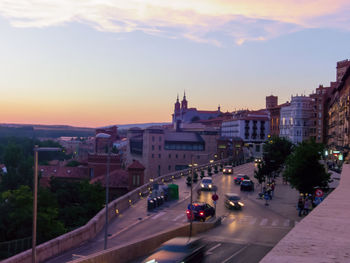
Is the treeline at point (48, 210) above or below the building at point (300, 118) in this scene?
below

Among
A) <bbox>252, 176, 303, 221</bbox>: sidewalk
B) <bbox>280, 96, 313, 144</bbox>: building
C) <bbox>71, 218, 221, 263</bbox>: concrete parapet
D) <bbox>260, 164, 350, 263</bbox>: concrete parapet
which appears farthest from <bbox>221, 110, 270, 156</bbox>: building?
<bbox>260, 164, 350, 263</bbox>: concrete parapet

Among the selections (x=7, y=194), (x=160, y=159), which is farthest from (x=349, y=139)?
(x=160, y=159)

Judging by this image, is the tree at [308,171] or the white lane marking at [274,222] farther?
the tree at [308,171]

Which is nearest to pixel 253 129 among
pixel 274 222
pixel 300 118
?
pixel 300 118

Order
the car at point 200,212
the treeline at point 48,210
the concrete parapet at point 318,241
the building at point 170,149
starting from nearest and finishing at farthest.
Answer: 1. the concrete parapet at point 318,241
2. the car at point 200,212
3. the treeline at point 48,210
4. the building at point 170,149

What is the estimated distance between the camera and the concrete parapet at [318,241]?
32.0 feet

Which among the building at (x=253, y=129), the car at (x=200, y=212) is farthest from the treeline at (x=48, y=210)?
the building at (x=253, y=129)

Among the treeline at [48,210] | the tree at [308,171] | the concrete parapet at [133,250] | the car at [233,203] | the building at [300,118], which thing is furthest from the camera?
the building at [300,118]

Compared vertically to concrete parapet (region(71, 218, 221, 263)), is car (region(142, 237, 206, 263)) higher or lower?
higher

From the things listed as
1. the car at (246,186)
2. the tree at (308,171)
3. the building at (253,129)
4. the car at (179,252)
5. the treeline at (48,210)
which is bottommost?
the treeline at (48,210)

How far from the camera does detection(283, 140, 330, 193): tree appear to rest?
43625 mm

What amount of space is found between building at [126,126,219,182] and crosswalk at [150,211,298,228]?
9449 centimetres

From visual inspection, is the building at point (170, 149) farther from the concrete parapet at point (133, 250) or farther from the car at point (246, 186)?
the concrete parapet at point (133, 250)

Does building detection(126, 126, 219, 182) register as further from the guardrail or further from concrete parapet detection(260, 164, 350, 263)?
concrete parapet detection(260, 164, 350, 263)
